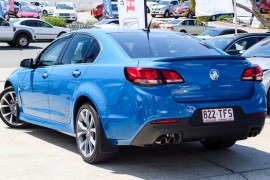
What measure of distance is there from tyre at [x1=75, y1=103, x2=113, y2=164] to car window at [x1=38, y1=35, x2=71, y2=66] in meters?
1.17

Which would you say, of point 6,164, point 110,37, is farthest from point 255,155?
point 6,164

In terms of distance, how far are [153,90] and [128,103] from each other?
0.30 metres

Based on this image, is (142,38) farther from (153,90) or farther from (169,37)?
(153,90)

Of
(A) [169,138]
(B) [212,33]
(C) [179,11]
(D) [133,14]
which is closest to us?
(A) [169,138]

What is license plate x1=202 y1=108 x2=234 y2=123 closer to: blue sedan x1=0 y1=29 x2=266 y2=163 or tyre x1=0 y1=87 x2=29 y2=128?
blue sedan x1=0 y1=29 x2=266 y2=163

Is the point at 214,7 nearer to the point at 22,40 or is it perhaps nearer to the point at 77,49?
the point at 77,49

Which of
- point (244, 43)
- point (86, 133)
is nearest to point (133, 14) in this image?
point (244, 43)

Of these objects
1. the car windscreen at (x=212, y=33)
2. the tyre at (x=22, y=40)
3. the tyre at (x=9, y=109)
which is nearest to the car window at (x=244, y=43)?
the tyre at (x=9, y=109)

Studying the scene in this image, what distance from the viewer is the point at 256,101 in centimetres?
592

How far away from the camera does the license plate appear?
5.58 metres

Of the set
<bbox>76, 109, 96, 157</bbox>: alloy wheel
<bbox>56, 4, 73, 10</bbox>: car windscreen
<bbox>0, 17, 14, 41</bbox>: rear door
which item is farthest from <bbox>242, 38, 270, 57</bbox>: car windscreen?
<bbox>56, 4, 73, 10</bbox>: car windscreen

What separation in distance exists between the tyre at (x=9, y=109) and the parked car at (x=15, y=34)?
66.3 ft

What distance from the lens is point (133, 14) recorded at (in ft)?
43.2

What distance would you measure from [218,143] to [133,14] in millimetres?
6824
